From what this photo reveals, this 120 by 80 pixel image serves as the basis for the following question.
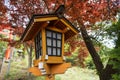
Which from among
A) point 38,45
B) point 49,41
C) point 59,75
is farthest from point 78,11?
point 59,75

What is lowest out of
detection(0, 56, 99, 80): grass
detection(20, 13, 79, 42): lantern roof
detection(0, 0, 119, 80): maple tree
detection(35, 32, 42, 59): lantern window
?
detection(0, 56, 99, 80): grass

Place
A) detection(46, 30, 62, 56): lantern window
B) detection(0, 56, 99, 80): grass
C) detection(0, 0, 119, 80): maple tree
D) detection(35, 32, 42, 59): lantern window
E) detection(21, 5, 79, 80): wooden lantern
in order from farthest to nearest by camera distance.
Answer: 1. detection(0, 56, 99, 80): grass
2. detection(0, 0, 119, 80): maple tree
3. detection(35, 32, 42, 59): lantern window
4. detection(46, 30, 62, 56): lantern window
5. detection(21, 5, 79, 80): wooden lantern

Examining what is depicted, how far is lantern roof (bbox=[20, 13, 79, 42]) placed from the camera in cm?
475

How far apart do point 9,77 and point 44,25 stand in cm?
739

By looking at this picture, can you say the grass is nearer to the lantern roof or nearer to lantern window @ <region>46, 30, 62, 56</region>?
the lantern roof

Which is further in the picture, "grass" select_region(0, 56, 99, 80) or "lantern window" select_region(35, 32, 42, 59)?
"grass" select_region(0, 56, 99, 80)

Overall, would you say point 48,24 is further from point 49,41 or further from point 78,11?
point 78,11

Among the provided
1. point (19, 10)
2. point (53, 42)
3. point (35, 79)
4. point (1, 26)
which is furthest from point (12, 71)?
point (53, 42)

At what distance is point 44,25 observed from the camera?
484cm

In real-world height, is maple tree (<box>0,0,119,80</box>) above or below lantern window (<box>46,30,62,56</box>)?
above

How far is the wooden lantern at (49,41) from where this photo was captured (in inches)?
186

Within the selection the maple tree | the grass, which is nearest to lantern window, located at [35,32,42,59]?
the maple tree

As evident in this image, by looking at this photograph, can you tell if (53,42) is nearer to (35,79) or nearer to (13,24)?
(13,24)

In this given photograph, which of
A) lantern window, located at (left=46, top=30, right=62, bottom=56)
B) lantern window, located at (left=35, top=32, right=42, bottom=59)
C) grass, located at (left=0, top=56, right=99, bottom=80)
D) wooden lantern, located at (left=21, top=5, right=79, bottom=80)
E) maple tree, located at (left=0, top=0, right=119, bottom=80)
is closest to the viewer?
wooden lantern, located at (left=21, top=5, right=79, bottom=80)
